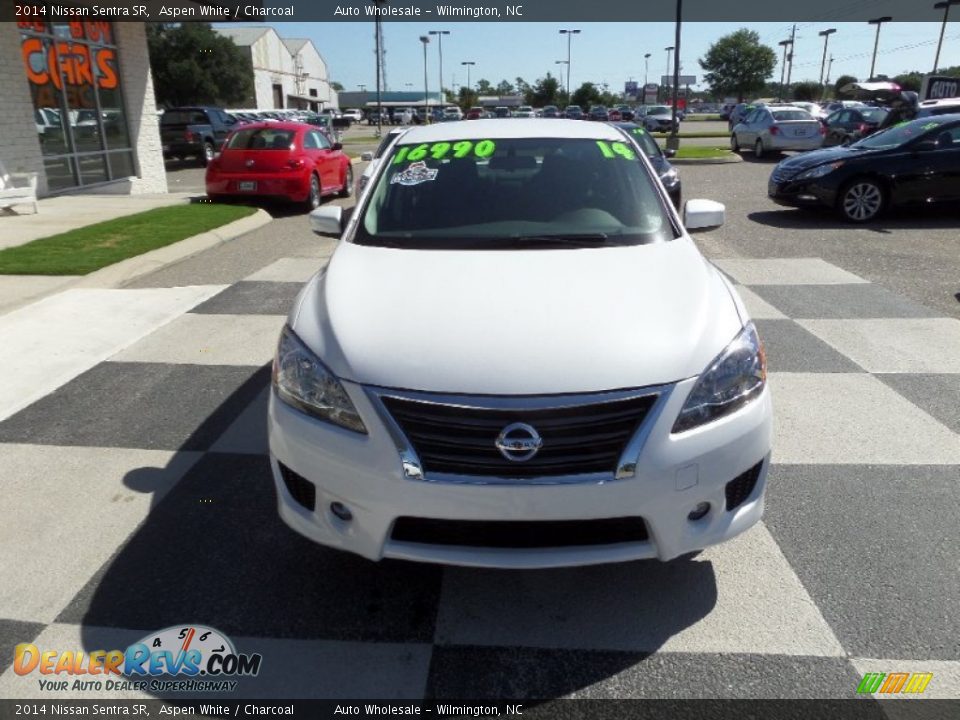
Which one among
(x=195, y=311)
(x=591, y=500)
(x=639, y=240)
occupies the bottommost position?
(x=195, y=311)

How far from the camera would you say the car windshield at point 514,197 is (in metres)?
3.61

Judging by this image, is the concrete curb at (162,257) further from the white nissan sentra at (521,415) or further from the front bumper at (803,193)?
the front bumper at (803,193)

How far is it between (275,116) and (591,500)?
116ft

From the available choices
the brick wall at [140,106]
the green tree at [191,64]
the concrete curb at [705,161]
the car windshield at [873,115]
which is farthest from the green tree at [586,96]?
the brick wall at [140,106]

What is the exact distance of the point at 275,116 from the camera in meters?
34.2

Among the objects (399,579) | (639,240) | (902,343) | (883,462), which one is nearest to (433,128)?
(639,240)

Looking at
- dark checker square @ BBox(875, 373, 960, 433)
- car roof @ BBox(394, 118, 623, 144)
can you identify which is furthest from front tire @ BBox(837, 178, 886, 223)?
car roof @ BBox(394, 118, 623, 144)

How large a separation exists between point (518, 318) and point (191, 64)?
2260 inches

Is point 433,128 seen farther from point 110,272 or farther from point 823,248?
point 823,248

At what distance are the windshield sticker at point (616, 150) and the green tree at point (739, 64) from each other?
9921cm

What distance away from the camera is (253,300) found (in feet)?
24.0

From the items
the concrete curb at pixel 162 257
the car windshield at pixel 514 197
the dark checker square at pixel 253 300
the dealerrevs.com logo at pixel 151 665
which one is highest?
the car windshield at pixel 514 197

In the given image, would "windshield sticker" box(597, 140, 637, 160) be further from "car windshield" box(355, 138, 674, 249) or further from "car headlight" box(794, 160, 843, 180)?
"car headlight" box(794, 160, 843, 180)

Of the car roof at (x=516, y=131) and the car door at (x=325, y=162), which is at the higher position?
the car roof at (x=516, y=131)
